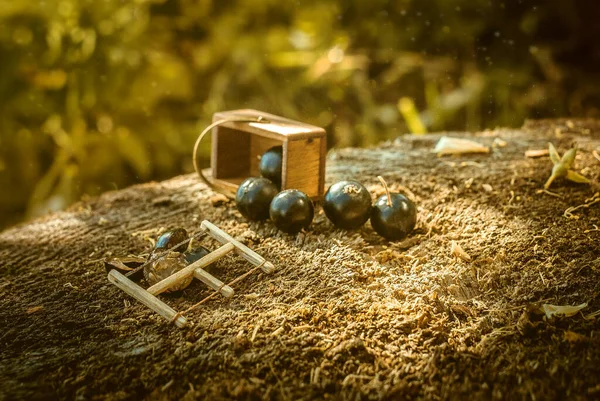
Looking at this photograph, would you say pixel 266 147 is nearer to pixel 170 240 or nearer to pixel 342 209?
pixel 342 209

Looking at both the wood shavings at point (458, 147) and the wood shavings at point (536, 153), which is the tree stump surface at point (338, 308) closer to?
the wood shavings at point (536, 153)

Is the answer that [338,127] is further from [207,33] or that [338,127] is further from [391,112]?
[207,33]

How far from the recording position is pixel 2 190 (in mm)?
5773

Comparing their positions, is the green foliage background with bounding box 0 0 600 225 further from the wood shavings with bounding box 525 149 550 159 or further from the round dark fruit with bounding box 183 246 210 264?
the round dark fruit with bounding box 183 246 210 264

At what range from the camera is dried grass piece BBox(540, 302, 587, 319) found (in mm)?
2580

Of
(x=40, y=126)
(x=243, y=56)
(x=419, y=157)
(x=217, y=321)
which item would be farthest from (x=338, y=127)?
(x=217, y=321)

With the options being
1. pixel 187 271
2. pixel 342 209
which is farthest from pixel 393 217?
pixel 187 271

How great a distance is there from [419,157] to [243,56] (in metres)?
2.78

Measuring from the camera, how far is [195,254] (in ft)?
10.0

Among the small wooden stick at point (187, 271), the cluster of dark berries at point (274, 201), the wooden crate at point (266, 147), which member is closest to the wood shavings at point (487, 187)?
the wooden crate at point (266, 147)

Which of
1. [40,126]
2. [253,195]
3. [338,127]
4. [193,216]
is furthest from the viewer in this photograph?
[338,127]

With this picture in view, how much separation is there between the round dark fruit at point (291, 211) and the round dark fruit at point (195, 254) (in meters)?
0.47

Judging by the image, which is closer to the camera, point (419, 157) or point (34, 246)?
point (34, 246)

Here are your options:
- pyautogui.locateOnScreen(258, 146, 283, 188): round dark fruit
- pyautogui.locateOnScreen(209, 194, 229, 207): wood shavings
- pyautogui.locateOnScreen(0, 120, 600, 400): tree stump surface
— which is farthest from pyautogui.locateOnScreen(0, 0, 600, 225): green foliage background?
pyautogui.locateOnScreen(258, 146, 283, 188): round dark fruit
